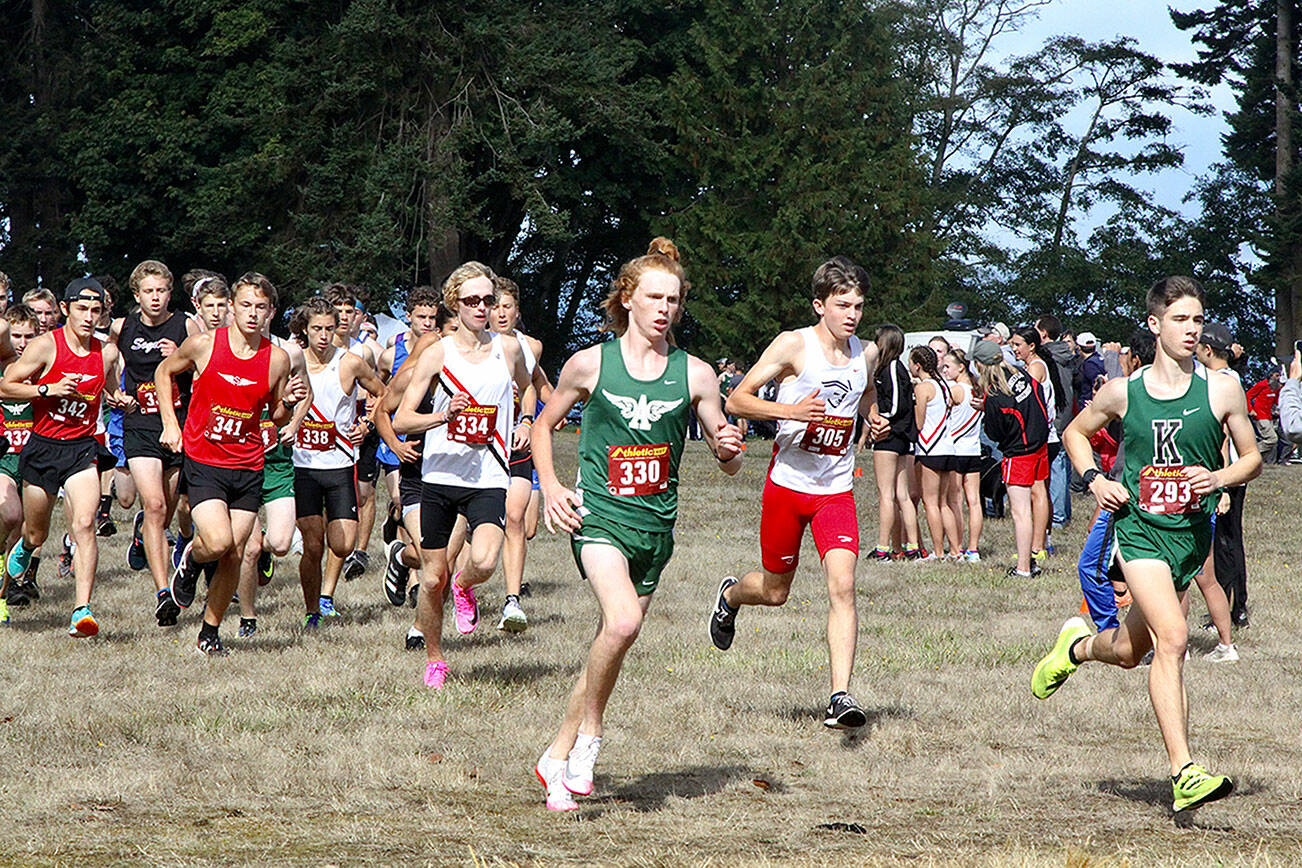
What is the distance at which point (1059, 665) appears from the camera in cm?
744

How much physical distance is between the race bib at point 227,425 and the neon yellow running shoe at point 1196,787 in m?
5.74

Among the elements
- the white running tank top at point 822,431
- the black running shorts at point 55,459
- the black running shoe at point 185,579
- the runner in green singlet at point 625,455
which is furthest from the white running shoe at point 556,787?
the black running shorts at point 55,459

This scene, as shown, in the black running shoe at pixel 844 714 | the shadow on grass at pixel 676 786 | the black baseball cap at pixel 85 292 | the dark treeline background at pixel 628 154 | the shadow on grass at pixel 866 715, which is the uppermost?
the dark treeline background at pixel 628 154

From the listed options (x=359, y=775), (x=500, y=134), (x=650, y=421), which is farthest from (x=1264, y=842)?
(x=500, y=134)

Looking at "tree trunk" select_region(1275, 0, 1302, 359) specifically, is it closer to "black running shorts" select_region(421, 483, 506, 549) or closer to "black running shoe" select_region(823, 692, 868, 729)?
"black running shorts" select_region(421, 483, 506, 549)

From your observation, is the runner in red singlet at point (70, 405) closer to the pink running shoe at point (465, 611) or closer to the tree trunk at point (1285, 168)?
the pink running shoe at point (465, 611)

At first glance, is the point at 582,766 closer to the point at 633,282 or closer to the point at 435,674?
the point at 633,282

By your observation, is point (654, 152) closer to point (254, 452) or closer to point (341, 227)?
point (341, 227)

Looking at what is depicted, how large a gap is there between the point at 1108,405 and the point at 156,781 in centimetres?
439

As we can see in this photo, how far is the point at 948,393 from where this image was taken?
15180mm

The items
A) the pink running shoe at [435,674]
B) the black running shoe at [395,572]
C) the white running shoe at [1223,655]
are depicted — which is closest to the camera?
the pink running shoe at [435,674]

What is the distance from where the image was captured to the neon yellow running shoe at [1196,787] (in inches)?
238

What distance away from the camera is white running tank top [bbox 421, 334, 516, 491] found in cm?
927

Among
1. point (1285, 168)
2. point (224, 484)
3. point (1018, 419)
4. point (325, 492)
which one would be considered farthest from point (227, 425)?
point (1285, 168)
